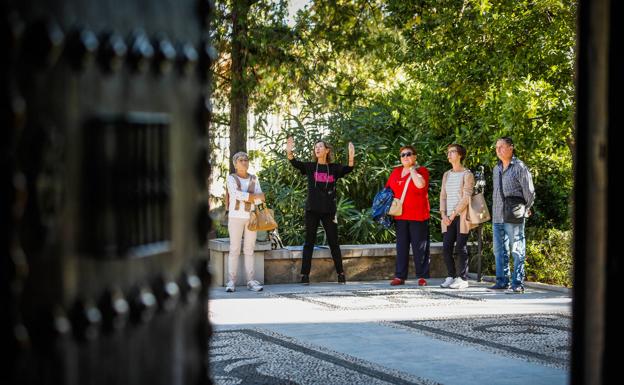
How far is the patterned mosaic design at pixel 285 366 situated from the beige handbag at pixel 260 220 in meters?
4.56

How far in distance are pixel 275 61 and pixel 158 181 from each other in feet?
43.5

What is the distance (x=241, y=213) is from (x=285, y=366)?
20.0ft

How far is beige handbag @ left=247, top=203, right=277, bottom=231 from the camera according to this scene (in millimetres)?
13852

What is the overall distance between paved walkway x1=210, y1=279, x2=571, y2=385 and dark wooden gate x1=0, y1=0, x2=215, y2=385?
17.6 ft

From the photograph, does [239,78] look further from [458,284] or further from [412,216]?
[458,284]

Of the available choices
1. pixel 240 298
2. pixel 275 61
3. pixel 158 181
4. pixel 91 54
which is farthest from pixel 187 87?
pixel 275 61

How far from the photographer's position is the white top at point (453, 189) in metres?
14.2

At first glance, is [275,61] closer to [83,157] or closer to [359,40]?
[359,40]

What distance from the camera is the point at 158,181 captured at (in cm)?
175

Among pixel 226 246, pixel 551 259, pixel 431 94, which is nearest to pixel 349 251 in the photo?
pixel 226 246

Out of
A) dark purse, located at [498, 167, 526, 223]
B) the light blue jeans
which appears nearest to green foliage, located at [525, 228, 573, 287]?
the light blue jeans

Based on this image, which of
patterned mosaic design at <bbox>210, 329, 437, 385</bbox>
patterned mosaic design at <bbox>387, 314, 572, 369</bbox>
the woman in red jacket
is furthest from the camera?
the woman in red jacket

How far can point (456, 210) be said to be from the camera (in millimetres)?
14289

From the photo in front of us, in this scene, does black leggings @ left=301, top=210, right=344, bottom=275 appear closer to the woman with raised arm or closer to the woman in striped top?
the woman with raised arm
